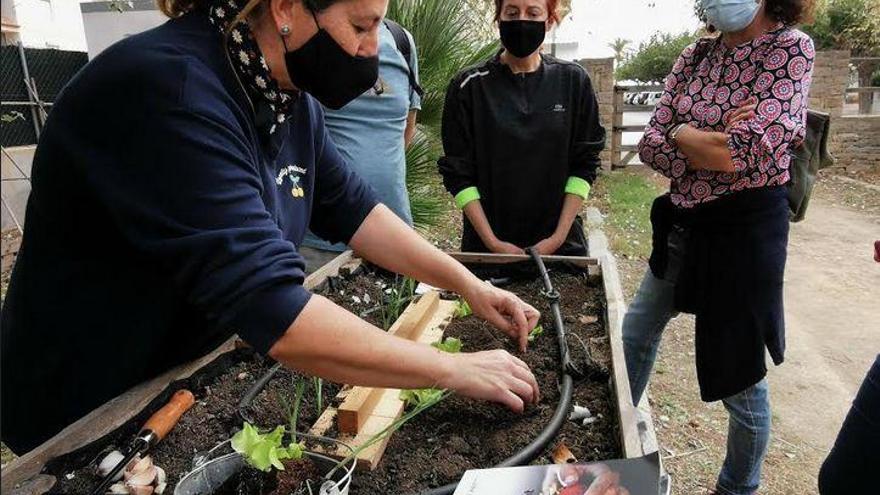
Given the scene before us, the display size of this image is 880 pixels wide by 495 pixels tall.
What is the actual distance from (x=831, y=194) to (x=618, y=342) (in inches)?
403

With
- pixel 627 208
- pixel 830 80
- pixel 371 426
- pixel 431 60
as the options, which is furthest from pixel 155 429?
pixel 830 80

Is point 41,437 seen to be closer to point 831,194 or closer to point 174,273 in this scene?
point 174,273

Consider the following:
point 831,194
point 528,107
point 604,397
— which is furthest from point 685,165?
point 831,194

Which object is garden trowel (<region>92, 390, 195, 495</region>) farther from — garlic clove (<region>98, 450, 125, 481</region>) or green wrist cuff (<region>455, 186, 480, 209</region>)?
green wrist cuff (<region>455, 186, 480, 209</region>)

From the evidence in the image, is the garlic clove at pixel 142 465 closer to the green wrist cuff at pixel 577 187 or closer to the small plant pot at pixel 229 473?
the small plant pot at pixel 229 473

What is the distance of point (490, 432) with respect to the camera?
1.43 metres

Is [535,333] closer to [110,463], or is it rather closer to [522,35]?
[110,463]

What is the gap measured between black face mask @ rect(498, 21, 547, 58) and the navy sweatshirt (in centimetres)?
134

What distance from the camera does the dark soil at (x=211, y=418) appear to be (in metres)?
1.21

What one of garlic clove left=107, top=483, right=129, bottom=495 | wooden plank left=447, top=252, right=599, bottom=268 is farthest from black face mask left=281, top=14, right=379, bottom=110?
wooden plank left=447, top=252, right=599, bottom=268

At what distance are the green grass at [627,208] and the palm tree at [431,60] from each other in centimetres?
289

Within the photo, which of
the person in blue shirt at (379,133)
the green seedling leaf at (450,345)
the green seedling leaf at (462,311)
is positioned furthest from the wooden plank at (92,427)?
the person in blue shirt at (379,133)

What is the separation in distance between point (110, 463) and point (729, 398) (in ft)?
6.87

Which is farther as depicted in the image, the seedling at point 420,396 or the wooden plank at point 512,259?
the wooden plank at point 512,259
